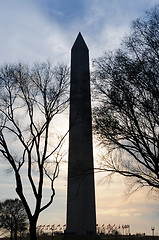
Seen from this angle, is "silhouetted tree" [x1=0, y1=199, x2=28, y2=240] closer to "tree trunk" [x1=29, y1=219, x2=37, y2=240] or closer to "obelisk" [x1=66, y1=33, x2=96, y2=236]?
"obelisk" [x1=66, y1=33, x2=96, y2=236]

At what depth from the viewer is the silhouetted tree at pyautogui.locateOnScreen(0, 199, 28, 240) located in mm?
50562

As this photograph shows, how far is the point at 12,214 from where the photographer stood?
165ft

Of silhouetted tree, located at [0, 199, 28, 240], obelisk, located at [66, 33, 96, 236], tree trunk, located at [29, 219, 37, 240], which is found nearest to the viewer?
tree trunk, located at [29, 219, 37, 240]

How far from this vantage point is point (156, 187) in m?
11.9

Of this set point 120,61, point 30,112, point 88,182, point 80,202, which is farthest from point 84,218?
point 120,61

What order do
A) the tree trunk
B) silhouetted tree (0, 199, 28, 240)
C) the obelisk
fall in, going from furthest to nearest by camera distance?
1. silhouetted tree (0, 199, 28, 240)
2. the obelisk
3. the tree trunk

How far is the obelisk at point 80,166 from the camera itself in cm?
1755

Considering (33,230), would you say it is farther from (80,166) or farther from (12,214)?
(12,214)

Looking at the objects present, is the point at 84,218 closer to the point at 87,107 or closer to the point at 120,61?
the point at 87,107

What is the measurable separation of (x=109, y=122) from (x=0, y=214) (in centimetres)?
4566

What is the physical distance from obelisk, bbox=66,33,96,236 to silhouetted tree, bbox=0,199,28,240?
117 ft

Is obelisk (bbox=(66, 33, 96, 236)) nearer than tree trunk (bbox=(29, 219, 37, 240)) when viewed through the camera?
No

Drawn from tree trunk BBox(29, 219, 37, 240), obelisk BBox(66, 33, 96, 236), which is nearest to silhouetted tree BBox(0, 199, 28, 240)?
obelisk BBox(66, 33, 96, 236)

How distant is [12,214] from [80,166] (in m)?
38.0
